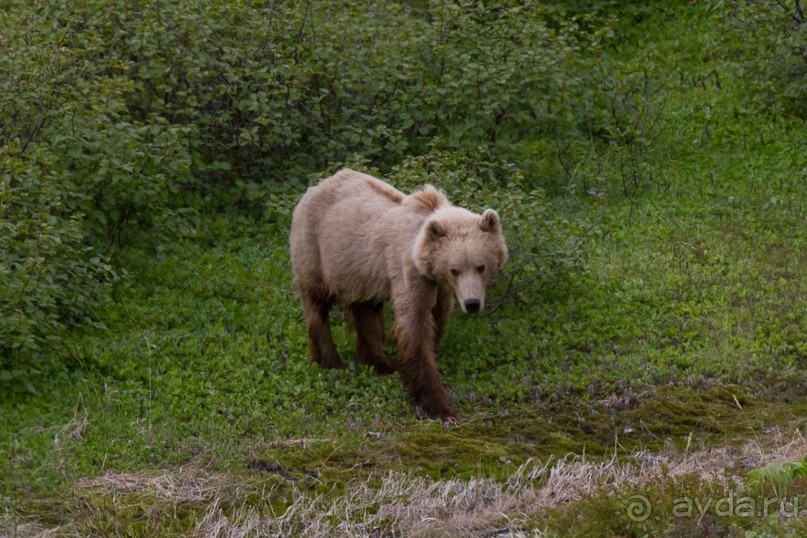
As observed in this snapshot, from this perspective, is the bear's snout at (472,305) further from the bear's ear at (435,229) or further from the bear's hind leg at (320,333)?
the bear's hind leg at (320,333)

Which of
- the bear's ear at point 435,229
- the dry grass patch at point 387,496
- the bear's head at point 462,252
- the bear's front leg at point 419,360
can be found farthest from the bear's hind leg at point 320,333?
the dry grass patch at point 387,496

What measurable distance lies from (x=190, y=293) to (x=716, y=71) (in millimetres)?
7857

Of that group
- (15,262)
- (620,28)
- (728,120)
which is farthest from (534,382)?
(620,28)

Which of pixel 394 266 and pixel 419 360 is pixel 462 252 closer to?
pixel 394 266

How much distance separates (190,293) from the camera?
11.5m

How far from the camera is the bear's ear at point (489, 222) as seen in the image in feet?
30.4

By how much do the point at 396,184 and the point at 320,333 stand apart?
6.43 feet

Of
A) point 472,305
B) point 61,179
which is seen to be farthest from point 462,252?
point 61,179

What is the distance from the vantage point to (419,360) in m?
9.40

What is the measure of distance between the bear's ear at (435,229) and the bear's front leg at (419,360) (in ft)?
1.69

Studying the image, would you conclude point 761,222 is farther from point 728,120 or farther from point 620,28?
point 620,28

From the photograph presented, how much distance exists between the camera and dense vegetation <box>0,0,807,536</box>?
8.58m

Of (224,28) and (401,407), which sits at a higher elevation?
(224,28)

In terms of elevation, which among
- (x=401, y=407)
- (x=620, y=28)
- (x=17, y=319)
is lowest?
(x=401, y=407)
